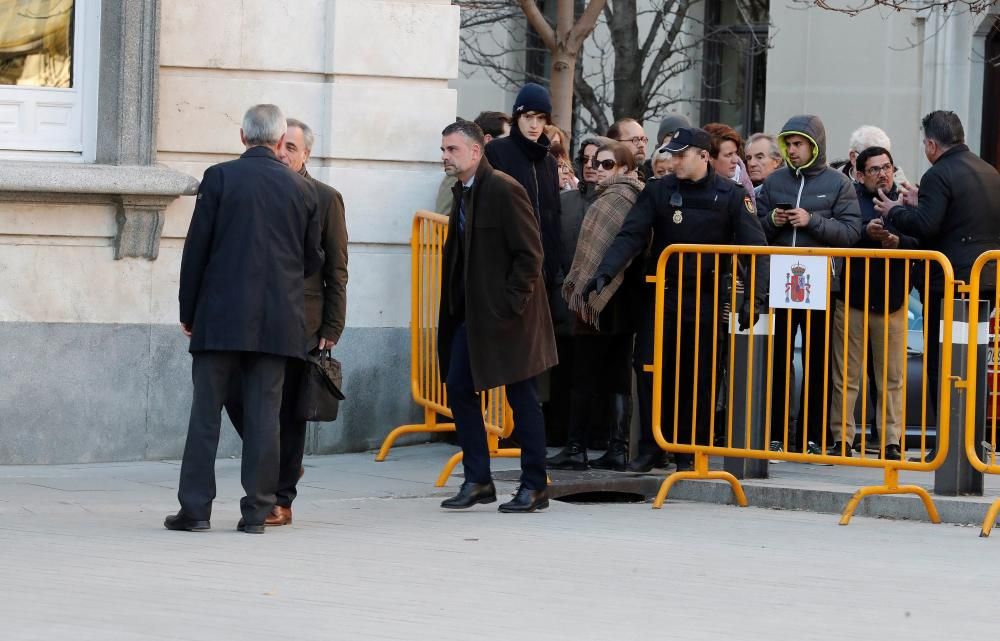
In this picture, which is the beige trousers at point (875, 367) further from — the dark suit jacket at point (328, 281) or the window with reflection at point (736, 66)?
the window with reflection at point (736, 66)

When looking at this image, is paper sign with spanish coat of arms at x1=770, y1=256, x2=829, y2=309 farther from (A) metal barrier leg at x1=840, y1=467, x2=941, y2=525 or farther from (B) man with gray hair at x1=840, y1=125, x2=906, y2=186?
(B) man with gray hair at x1=840, y1=125, x2=906, y2=186

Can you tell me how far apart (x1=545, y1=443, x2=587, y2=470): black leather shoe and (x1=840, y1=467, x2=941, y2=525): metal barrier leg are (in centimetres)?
164

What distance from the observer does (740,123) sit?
23750 millimetres

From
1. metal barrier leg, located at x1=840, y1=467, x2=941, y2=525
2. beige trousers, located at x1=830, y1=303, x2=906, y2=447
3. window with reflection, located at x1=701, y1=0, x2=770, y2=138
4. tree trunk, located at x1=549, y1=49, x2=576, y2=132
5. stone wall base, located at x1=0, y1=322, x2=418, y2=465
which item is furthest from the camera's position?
window with reflection, located at x1=701, y1=0, x2=770, y2=138

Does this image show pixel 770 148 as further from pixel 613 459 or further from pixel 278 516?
pixel 278 516

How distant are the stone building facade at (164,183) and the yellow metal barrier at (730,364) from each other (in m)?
2.17

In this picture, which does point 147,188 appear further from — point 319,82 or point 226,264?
point 226,264

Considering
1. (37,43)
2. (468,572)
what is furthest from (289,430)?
(37,43)

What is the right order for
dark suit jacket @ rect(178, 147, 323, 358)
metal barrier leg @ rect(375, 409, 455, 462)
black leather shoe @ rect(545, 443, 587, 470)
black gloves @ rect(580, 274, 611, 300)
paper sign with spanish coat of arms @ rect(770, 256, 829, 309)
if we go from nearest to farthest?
1. dark suit jacket @ rect(178, 147, 323, 358)
2. paper sign with spanish coat of arms @ rect(770, 256, 829, 309)
3. black gloves @ rect(580, 274, 611, 300)
4. black leather shoe @ rect(545, 443, 587, 470)
5. metal barrier leg @ rect(375, 409, 455, 462)

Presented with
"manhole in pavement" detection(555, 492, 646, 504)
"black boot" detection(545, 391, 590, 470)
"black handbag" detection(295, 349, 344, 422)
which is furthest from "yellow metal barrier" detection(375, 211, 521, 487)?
"black handbag" detection(295, 349, 344, 422)

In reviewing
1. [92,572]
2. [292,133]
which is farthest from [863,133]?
[92,572]

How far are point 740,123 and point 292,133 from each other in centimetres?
1561

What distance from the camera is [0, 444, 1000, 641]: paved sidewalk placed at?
20.5 ft

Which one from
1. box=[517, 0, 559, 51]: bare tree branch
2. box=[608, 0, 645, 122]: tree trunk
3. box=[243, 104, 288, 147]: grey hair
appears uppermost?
box=[608, 0, 645, 122]: tree trunk
